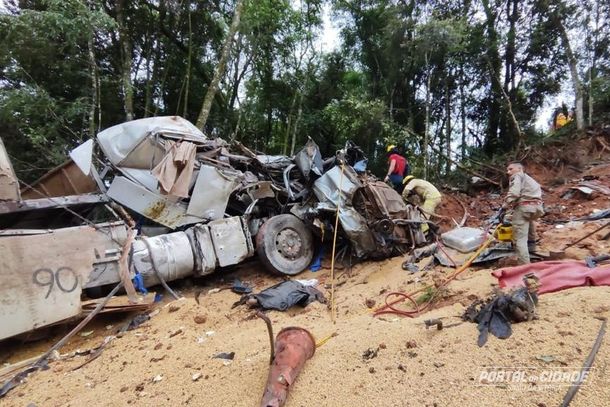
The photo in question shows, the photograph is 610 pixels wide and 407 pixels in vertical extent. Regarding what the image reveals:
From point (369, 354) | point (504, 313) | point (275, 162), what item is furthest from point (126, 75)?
point (504, 313)

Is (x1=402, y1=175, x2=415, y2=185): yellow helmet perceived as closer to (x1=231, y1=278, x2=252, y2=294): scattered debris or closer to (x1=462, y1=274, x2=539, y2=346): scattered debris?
(x1=231, y1=278, x2=252, y2=294): scattered debris

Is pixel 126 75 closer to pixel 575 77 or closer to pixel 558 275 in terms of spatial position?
pixel 558 275

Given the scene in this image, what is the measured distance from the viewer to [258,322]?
3631mm

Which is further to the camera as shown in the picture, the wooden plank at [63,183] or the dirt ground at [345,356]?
the wooden plank at [63,183]

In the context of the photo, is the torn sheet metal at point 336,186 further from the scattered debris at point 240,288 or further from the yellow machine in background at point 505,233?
the yellow machine in background at point 505,233

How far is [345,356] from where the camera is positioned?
8.13 feet

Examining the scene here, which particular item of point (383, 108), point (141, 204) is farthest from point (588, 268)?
point (383, 108)

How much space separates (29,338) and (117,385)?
1522 millimetres

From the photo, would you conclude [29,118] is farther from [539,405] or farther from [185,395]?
[539,405]

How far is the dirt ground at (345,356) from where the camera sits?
1982 millimetres

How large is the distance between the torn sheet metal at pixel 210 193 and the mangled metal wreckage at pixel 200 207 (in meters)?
0.01

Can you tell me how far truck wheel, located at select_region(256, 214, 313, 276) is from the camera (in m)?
5.06

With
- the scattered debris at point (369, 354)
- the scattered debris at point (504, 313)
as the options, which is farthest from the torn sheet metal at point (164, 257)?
the scattered debris at point (504, 313)

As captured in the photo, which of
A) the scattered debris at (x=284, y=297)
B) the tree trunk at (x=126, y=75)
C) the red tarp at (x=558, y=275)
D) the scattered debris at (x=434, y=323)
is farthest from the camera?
the tree trunk at (x=126, y=75)
